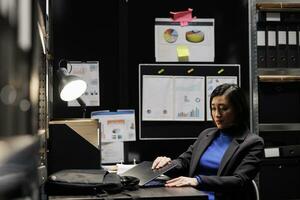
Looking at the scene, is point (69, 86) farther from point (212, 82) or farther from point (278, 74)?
point (278, 74)

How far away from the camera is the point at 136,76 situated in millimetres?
3018

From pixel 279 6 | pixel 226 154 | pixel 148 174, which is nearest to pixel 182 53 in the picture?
pixel 279 6

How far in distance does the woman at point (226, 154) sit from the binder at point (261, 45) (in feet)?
2.52

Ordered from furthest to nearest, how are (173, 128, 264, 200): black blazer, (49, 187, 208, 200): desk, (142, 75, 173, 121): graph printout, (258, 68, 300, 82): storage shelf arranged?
(142, 75, 173, 121): graph printout < (258, 68, 300, 82): storage shelf < (173, 128, 264, 200): black blazer < (49, 187, 208, 200): desk

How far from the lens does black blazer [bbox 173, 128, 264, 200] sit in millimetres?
1879

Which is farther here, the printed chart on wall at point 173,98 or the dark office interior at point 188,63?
the printed chart on wall at point 173,98

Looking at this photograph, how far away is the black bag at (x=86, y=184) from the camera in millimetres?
1482

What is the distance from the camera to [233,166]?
80.5 inches

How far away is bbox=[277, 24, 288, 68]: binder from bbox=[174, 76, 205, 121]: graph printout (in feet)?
1.92

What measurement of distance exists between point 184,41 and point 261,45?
0.56 meters

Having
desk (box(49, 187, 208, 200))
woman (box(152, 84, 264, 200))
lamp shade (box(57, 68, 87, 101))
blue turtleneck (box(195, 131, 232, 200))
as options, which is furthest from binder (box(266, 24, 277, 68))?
desk (box(49, 187, 208, 200))

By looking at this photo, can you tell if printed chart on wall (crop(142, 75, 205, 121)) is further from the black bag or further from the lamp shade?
the black bag

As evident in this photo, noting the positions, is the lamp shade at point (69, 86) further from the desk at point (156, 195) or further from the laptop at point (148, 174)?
the desk at point (156, 195)

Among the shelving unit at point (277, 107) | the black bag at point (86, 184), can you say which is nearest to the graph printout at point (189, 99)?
the shelving unit at point (277, 107)
